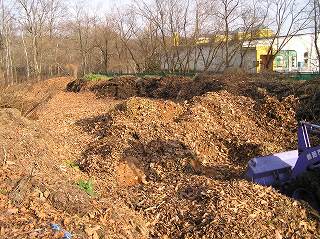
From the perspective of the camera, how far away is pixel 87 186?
21.4 feet

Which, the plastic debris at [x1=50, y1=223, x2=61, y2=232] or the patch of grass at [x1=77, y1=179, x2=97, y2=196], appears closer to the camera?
the plastic debris at [x1=50, y1=223, x2=61, y2=232]

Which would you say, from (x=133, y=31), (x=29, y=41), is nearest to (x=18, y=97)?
(x=133, y=31)

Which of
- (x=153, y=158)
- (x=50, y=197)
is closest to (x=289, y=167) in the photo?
(x=153, y=158)

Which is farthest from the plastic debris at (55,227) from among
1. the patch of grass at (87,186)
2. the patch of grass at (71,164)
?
the patch of grass at (71,164)

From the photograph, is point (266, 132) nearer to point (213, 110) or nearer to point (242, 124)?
point (242, 124)

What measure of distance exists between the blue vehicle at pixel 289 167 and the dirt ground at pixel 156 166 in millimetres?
279

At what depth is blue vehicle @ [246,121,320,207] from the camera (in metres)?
5.79

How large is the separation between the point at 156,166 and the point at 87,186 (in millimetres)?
1487

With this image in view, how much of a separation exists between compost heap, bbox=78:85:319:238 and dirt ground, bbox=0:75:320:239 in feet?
0.06

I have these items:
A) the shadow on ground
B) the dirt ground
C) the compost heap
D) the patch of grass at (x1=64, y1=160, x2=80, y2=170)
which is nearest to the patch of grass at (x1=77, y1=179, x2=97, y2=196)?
the dirt ground

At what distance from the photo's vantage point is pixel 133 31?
1462 inches

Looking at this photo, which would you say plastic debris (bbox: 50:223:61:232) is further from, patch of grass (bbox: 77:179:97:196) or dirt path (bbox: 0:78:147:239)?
patch of grass (bbox: 77:179:97:196)

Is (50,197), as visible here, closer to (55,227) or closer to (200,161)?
(55,227)

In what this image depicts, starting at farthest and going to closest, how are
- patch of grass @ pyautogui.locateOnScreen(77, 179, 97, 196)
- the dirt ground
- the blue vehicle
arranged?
patch of grass @ pyautogui.locateOnScreen(77, 179, 97, 196) → the blue vehicle → the dirt ground
